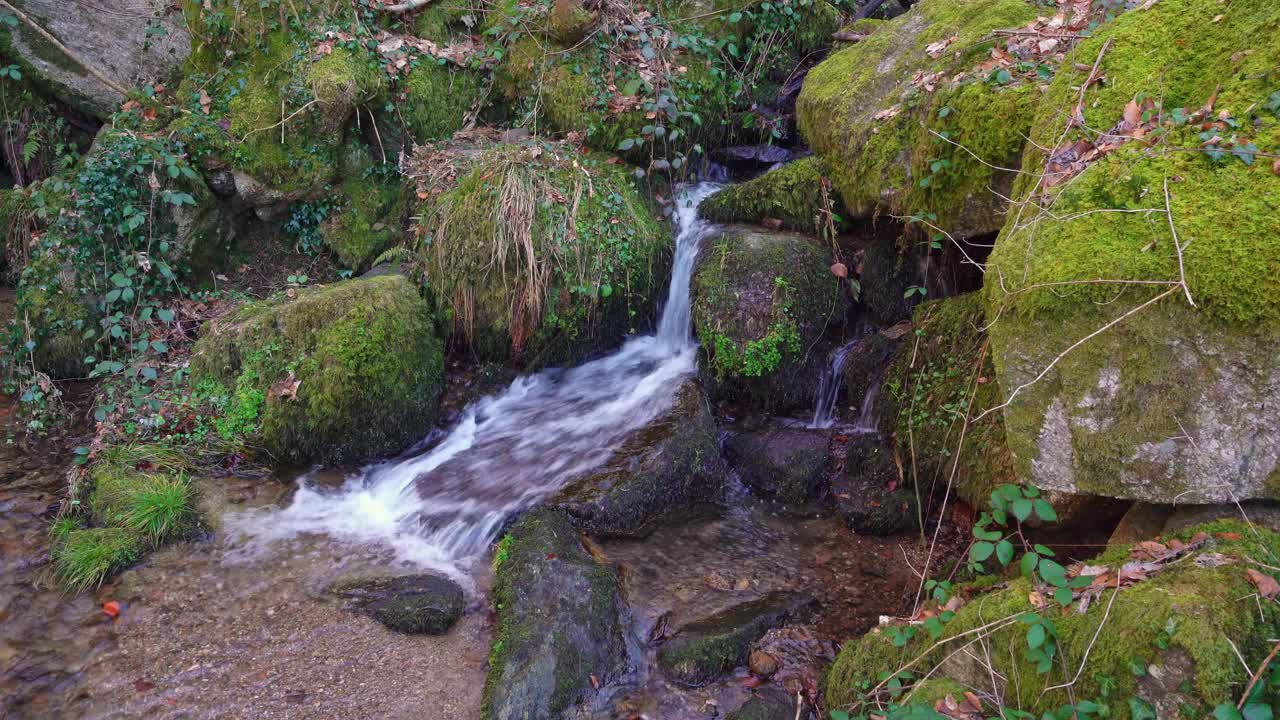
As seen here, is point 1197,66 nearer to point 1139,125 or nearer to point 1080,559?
point 1139,125

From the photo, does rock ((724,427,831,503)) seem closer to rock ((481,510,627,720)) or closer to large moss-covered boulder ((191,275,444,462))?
rock ((481,510,627,720))

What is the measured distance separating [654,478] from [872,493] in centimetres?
150

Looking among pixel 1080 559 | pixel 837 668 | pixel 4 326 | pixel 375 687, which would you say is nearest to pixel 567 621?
pixel 375 687

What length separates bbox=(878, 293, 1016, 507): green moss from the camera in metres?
4.43

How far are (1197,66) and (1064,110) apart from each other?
559 millimetres

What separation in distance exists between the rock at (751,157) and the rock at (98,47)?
18.1 ft

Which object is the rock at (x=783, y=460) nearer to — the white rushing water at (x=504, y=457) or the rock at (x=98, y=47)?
the white rushing water at (x=504, y=457)

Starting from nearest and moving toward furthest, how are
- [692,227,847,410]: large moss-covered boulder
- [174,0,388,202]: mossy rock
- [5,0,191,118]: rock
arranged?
1. [692,227,847,410]: large moss-covered boulder
2. [174,0,388,202]: mossy rock
3. [5,0,191,118]: rock

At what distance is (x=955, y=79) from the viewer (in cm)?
485

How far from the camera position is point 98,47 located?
7012 millimetres

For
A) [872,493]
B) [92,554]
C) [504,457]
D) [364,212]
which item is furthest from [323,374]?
[872,493]

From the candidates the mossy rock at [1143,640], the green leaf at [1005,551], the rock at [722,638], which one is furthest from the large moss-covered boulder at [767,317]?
the green leaf at [1005,551]

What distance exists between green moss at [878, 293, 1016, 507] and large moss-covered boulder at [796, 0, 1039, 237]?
65 cm

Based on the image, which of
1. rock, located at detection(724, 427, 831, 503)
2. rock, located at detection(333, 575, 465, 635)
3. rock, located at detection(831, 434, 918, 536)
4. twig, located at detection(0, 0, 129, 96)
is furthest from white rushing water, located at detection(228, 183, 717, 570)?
twig, located at detection(0, 0, 129, 96)
